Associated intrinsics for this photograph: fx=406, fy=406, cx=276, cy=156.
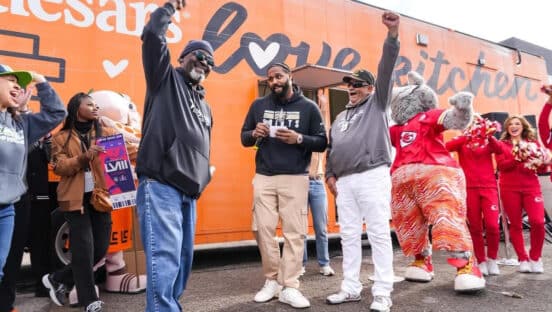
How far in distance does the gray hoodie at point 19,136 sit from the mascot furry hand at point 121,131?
2.19ft

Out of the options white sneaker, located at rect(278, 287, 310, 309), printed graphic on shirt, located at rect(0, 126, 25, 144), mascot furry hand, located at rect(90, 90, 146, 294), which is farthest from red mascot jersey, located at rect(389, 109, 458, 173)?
printed graphic on shirt, located at rect(0, 126, 25, 144)

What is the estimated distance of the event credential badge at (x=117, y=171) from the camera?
304 centimetres

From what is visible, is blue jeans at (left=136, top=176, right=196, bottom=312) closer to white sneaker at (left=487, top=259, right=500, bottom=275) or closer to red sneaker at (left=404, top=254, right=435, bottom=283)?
red sneaker at (left=404, top=254, right=435, bottom=283)

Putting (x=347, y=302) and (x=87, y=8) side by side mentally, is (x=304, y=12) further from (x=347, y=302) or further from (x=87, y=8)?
(x=347, y=302)

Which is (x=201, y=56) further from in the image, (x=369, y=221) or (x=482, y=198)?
(x=482, y=198)

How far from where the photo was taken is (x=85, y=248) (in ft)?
9.55

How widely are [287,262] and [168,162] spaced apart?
1.48 metres

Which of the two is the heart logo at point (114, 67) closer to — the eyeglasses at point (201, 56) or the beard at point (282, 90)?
the beard at point (282, 90)

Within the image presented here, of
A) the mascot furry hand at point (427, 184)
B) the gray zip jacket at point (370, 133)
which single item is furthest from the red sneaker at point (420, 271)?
the gray zip jacket at point (370, 133)

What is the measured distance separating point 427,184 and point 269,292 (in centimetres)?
159

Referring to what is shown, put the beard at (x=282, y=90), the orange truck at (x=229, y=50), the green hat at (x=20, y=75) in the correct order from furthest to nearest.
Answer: the orange truck at (x=229, y=50) → the beard at (x=282, y=90) → the green hat at (x=20, y=75)

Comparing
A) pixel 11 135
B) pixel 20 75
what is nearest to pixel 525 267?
pixel 11 135

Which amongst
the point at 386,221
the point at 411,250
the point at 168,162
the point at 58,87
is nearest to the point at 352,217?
the point at 386,221

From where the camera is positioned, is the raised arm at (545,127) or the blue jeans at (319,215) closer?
the raised arm at (545,127)
